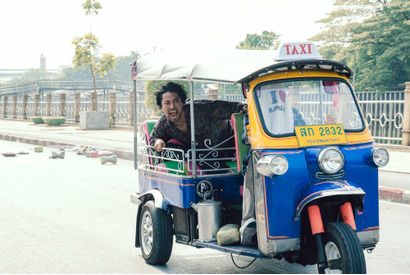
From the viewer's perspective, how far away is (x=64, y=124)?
35.8 meters

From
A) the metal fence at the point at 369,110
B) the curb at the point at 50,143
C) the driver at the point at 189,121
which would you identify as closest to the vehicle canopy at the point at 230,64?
the driver at the point at 189,121

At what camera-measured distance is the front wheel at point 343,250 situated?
4051mm

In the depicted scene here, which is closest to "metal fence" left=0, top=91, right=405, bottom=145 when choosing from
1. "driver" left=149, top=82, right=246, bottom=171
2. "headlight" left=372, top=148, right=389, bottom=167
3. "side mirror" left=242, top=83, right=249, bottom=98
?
"driver" left=149, top=82, right=246, bottom=171

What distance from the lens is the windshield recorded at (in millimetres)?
4715

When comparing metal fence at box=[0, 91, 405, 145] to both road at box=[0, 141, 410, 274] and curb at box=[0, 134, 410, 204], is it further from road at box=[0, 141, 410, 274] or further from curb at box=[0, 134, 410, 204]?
curb at box=[0, 134, 410, 204]

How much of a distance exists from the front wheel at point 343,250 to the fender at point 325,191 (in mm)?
211

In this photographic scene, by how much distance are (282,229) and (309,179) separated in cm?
41

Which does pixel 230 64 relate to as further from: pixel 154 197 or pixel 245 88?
pixel 154 197

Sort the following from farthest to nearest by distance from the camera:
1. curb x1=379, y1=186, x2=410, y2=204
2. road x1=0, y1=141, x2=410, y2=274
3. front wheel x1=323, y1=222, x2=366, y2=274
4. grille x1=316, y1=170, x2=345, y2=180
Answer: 1. curb x1=379, y1=186, x2=410, y2=204
2. road x1=0, y1=141, x2=410, y2=274
3. grille x1=316, y1=170, x2=345, y2=180
4. front wheel x1=323, y1=222, x2=366, y2=274

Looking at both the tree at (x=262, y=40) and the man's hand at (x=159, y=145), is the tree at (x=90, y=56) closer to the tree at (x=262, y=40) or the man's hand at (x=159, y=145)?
the man's hand at (x=159, y=145)

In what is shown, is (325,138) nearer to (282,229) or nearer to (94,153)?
(282,229)

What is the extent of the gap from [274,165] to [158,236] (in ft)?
5.13

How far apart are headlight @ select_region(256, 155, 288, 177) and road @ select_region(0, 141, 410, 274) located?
135 cm

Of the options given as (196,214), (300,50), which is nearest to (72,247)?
(196,214)
